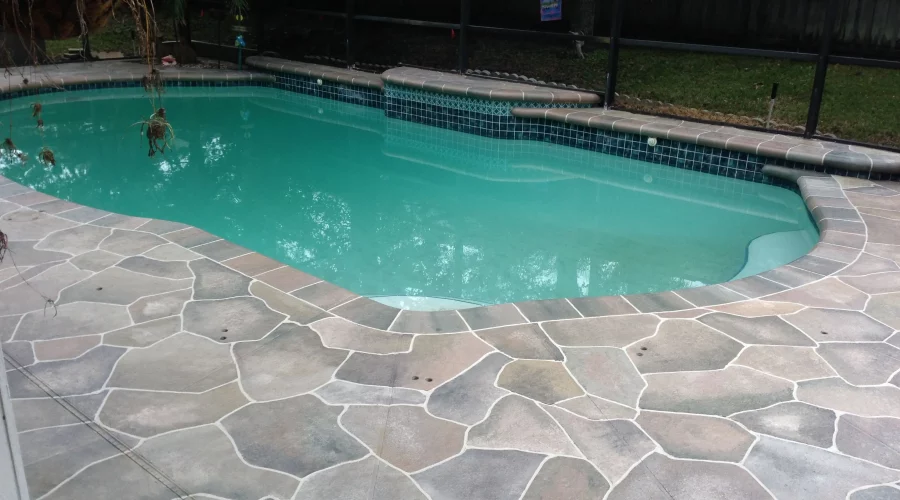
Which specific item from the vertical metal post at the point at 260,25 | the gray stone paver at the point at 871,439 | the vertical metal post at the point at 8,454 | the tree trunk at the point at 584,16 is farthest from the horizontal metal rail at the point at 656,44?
the vertical metal post at the point at 8,454

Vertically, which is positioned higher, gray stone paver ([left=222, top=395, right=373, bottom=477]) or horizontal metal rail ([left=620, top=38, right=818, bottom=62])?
horizontal metal rail ([left=620, top=38, right=818, bottom=62])

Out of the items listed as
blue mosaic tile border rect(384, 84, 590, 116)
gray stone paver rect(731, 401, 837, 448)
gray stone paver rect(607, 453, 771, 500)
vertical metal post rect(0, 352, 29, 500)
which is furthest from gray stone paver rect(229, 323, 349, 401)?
blue mosaic tile border rect(384, 84, 590, 116)

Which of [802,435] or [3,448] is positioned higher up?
[3,448]

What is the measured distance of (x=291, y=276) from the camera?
4246mm

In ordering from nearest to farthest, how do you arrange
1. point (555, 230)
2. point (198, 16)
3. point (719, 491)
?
point (719, 491), point (555, 230), point (198, 16)

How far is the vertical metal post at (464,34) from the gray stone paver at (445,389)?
6.07 meters

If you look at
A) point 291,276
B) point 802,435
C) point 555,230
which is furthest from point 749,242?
point 291,276

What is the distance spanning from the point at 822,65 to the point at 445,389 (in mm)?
5853

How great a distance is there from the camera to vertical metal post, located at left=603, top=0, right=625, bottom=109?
27.3 feet

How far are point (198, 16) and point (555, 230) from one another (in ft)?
28.5

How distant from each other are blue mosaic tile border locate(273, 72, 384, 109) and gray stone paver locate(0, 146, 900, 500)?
237 inches

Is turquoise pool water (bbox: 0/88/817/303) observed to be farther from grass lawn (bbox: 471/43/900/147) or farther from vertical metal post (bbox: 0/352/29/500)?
vertical metal post (bbox: 0/352/29/500)

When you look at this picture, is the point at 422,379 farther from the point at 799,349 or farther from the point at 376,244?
the point at 376,244

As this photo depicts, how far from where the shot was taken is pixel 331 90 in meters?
10.5
